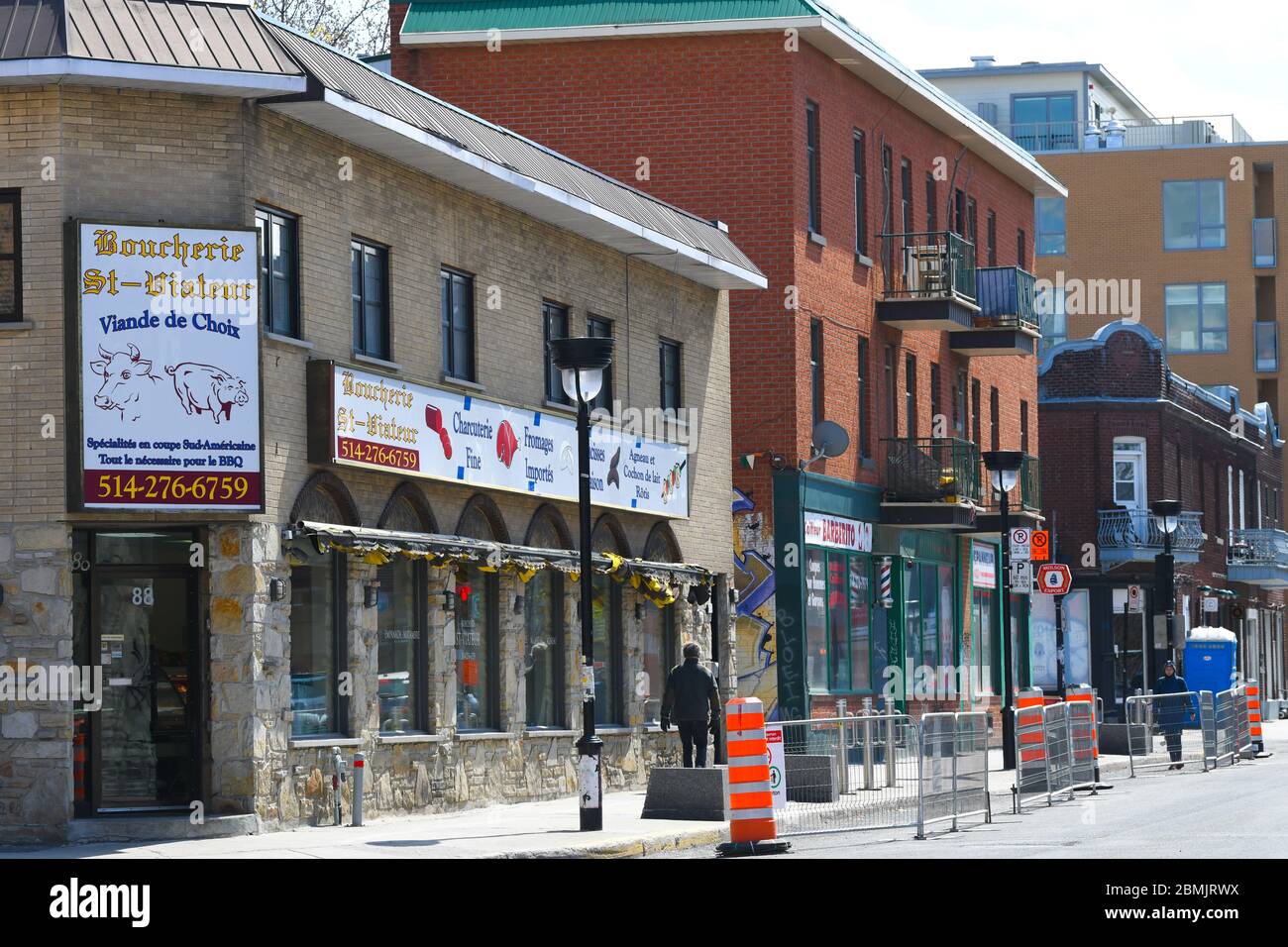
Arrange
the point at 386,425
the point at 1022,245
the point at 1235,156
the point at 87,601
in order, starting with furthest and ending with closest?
the point at 1235,156 < the point at 1022,245 < the point at 386,425 < the point at 87,601

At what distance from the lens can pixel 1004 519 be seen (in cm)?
3097

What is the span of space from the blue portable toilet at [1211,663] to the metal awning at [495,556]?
18.0 metres

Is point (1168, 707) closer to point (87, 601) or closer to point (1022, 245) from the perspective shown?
point (1022, 245)

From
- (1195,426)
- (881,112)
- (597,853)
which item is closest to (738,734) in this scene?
(597,853)

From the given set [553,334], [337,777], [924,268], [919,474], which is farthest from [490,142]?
[924,268]

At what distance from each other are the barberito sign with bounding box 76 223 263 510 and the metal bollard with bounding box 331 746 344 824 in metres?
2.70

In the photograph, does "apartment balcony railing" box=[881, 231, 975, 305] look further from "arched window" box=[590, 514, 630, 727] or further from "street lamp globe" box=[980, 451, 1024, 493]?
"arched window" box=[590, 514, 630, 727]

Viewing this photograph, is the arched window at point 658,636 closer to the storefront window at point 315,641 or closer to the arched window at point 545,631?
the arched window at point 545,631

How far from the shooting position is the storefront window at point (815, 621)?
33.0m

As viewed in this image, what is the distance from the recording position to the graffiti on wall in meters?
32.4

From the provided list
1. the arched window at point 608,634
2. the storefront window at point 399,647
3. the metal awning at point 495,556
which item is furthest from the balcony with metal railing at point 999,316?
the storefront window at point 399,647

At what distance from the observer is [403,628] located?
2267 cm

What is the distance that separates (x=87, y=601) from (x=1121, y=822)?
9.61 m

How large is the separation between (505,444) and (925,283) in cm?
1509
